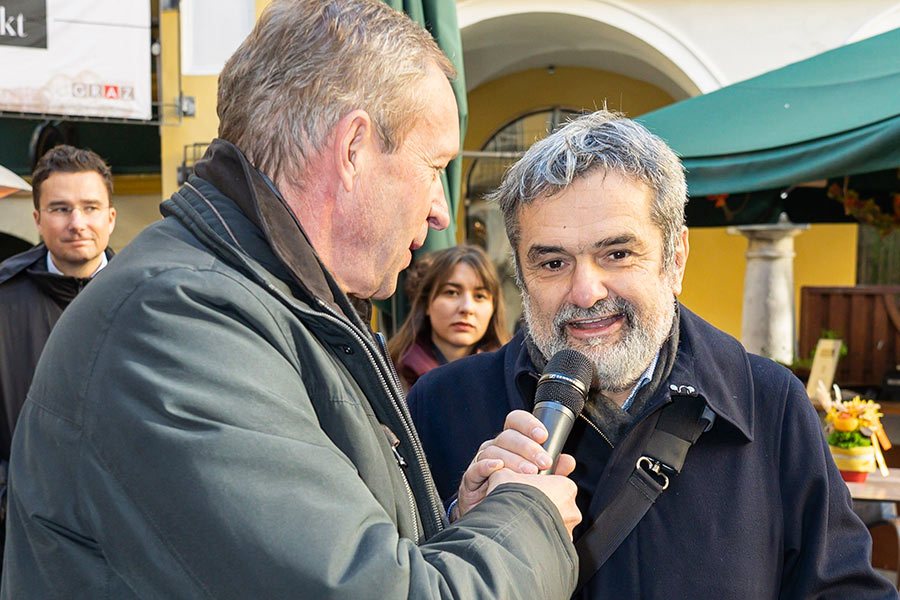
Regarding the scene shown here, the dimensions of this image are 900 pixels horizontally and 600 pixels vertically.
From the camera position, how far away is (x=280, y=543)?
1021 mm

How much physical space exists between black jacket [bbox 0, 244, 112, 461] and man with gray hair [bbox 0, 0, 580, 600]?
250 cm

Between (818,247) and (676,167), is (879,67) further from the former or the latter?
(818,247)

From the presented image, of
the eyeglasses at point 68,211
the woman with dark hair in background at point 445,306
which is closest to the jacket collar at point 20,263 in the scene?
the eyeglasses at point 68,211

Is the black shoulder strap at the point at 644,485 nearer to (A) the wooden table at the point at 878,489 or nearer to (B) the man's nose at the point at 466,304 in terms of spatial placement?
(B) the man's nose at the point at 466,304

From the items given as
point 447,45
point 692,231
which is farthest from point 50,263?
point 692,231

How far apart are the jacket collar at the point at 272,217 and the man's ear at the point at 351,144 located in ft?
0.30

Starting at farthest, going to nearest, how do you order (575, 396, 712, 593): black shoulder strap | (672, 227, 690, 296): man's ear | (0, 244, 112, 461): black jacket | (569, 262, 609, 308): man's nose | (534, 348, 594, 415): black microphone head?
1. (0, 244, 112, 461): black jacket
2. (672, 227, 690, 296): man's ear
3. (569, 262, 609, 308): man's nose
4. (575, 396, 712, 593): black shoulder strap
5. (534, 348, 594, 415): black microphone head

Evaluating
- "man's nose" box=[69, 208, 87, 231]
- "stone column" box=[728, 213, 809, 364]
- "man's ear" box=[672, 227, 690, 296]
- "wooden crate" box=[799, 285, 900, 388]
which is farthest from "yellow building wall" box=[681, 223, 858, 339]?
"man's ear" box=[672, 227, 690, 296]

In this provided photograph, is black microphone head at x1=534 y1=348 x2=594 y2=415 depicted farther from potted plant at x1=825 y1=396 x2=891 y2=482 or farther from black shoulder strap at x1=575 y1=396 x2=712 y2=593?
potted plant at x1=825 y1=396 x2=891 y2=482

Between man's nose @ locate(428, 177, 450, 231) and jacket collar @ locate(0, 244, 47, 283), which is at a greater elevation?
man's nose @ locate(428, 177, 450, 231)

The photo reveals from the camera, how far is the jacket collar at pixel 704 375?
6.03 ft

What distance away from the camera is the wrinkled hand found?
1327mm

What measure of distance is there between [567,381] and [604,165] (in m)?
0.50

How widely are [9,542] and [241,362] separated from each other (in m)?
0.43
